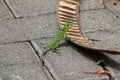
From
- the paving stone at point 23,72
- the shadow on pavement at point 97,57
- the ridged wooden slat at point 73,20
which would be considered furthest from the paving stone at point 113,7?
the paving stone at point 23,72

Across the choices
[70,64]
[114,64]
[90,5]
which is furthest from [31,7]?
[114,64]

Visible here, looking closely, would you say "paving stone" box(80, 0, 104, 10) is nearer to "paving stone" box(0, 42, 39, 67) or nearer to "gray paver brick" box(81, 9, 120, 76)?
"gray paver brick" box(81, 9, 120, 76)

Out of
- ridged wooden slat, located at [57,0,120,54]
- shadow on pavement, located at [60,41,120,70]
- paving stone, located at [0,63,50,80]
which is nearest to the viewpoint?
paving stone, located at [0,63,50,80]

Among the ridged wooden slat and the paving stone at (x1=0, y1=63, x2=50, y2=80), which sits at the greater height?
the ridged wooden slat

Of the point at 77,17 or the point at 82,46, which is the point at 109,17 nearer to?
the point at 77,17

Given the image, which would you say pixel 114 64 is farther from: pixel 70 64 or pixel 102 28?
pixel 102 28

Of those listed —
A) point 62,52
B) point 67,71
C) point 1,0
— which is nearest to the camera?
point 67,71

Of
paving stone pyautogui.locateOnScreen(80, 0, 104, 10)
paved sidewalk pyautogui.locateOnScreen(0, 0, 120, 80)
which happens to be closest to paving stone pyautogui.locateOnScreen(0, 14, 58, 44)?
paved sidewalk pyautogui.locateOnScreen(0, 0, 120, 80)

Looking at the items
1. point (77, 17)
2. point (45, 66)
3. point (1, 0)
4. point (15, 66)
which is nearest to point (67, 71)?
point (45, 66)
